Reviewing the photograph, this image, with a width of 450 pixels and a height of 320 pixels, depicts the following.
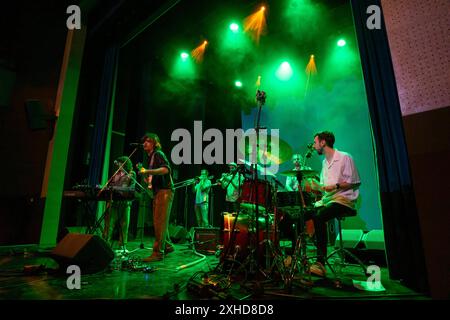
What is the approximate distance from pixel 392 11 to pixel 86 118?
7.50 metres

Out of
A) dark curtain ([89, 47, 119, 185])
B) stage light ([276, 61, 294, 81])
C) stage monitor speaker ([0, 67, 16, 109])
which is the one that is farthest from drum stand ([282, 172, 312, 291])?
stage monitor speaker ([0, 67, 16, 109])

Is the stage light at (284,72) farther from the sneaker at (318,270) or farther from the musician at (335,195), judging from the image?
the sneaker at (318,270)

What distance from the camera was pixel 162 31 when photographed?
7.71 meters

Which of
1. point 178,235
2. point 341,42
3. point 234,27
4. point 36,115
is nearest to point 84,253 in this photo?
point 178,235

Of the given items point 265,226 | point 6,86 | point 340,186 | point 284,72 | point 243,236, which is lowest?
point 243,236

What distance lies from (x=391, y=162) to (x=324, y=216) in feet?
3.61

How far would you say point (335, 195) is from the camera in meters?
3.51

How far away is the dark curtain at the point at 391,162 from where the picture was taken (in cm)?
281

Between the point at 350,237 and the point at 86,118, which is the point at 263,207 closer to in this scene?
the point at 350,237

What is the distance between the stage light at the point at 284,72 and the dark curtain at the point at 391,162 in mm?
4794

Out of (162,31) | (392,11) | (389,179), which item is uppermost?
(162,31)

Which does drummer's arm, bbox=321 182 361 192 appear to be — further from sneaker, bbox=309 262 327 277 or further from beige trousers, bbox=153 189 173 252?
beige trousers, bbox=153 189 173 252

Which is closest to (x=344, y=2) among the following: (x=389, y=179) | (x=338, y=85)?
(x=338, y=85)

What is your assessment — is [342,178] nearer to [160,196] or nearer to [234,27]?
[160,196]
